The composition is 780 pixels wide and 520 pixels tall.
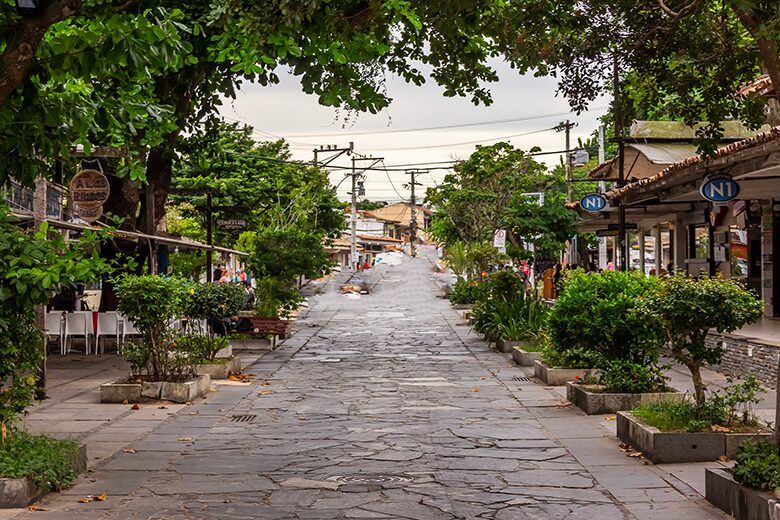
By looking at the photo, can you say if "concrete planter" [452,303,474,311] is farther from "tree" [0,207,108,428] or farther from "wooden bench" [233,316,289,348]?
"tree" [0,207,108,428]

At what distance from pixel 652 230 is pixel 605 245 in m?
7.82

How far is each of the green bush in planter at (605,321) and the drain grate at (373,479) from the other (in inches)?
170

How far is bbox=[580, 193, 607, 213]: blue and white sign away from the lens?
80.1ft

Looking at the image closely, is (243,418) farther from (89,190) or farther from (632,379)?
(89,190)

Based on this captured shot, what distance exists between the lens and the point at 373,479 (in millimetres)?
8680

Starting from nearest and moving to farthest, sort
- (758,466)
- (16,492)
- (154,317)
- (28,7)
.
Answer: (758,466), (28,7), (16,492), (154,317)

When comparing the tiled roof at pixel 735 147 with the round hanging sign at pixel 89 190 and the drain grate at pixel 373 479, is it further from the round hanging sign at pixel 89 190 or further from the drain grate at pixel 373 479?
the round hanging sign at pixel 89 190

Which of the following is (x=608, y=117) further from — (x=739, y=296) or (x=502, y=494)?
(x=502, y=494)

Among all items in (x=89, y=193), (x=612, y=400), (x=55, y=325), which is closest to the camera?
(x=612, y=400)

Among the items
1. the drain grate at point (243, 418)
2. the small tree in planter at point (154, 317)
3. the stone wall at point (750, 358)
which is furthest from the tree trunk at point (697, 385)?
the small tree in planter at point (154, 317)

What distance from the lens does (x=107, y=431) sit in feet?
37.3

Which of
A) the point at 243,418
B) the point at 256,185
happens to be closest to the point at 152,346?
the point at 243,418

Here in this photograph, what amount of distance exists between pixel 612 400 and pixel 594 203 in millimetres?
12982

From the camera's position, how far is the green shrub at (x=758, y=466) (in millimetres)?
6738
